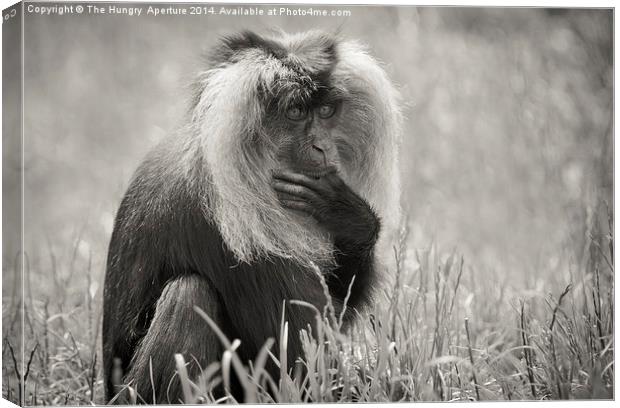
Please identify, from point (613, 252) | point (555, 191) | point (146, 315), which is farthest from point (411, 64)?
point (146, 315)

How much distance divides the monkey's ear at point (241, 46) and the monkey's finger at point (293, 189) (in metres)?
0.71

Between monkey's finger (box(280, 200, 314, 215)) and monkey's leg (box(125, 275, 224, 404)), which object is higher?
monkey's finger (box(280, 200, 314, 215))

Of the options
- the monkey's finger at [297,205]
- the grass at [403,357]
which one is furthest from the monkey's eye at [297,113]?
the grass at [403,357]

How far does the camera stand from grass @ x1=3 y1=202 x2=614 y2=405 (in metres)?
5.34

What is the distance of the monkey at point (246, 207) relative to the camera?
213 inches

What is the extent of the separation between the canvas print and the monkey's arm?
0.01 metres

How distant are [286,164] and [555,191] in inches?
124

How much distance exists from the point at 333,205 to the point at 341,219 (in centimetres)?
11

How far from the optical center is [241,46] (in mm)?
5590

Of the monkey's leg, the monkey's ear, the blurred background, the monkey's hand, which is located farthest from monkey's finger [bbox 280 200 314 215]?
the blurred background

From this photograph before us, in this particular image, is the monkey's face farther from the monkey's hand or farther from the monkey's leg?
the monkey's leg

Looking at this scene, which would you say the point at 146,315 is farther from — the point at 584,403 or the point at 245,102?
the point at 584,403

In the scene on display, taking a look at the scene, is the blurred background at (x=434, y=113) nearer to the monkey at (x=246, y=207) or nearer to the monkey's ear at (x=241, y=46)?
the monkey's ear at (x=241, y=46)

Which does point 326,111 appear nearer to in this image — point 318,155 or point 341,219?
point 318,155
